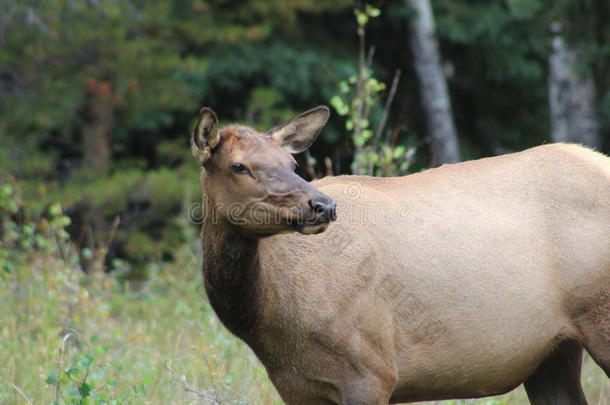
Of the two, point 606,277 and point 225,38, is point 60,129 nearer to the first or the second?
point 225,38

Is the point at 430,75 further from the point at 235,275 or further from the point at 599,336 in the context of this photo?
the point at 235,275

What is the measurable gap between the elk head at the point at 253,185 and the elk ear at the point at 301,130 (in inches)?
7.4

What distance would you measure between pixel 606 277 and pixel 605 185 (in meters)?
0.57

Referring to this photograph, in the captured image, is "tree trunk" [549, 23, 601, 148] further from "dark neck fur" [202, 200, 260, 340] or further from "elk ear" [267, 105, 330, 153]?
"dark neck fur" [202, 200, 260, 340]

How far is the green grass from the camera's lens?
5.66 metres

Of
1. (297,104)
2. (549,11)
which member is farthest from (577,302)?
(297,104)

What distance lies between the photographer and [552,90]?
14.8 metres

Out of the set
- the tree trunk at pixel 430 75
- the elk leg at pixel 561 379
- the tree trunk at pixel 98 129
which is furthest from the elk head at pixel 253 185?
the tree trunk at pixel 430 75

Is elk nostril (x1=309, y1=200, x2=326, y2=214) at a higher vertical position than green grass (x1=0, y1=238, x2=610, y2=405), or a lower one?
higher

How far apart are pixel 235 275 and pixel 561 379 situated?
2.32 metres

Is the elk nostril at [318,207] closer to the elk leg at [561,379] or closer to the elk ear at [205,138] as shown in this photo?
the elk ear at [205,138]

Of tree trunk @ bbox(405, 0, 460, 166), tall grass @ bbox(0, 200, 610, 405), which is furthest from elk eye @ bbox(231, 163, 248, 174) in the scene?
tree trunk @ bbox(405, 0, 460, 166)

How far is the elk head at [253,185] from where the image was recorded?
4359 mm

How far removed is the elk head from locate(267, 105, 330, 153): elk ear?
0.19m
